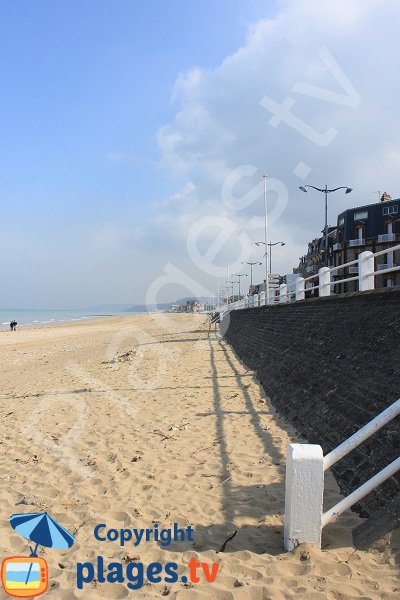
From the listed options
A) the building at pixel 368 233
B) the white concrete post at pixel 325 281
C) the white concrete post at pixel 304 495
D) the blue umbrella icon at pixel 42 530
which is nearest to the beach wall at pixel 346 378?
the white concrete post at pixel 325 281

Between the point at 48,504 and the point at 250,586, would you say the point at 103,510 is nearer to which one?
the point at 48,504

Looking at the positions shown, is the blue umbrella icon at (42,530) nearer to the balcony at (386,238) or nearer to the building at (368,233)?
the building at (368,233)

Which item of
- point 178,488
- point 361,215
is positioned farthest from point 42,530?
point 361,215

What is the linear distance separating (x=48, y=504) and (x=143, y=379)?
7696 millimetres

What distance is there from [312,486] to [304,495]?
3.9 inches

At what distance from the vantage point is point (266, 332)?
14.8 metres

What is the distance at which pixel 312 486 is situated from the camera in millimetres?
3416

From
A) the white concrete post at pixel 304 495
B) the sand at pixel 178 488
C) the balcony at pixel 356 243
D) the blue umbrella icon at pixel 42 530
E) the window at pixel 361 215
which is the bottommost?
the blue umbrella icon at pixel 42 530

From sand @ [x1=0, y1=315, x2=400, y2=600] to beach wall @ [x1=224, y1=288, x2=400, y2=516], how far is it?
1.07 ft

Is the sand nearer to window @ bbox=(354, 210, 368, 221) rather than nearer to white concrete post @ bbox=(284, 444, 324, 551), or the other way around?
white concrete post @ bbox=(284, 444, 324, 551)

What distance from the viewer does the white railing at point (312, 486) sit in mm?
3420

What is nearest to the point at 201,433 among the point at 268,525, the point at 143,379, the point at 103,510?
the point at 103,510

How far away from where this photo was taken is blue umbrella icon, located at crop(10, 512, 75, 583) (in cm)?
405

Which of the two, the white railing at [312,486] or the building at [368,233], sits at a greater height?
the building at [368,233]
